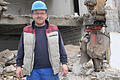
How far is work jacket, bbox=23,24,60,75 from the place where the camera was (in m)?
2.12

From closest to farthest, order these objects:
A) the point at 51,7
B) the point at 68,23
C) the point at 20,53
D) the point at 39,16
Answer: the point at 39,16 → the point at 20,53 → the point at 68,23 → the point at 51,7

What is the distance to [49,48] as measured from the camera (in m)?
2.12

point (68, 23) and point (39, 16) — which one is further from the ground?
point (39, 16)

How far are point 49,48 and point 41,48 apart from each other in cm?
10

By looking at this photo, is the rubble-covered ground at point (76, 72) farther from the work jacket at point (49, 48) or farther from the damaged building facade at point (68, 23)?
the work jacket at point (49, 48)

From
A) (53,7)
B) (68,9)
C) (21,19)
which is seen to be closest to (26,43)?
(21,19)

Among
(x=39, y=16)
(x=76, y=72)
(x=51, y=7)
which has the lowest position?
(x=76, y=72)

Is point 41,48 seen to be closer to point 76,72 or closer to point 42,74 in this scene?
point 42,74

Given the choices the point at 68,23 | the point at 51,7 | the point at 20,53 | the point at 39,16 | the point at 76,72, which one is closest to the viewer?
the point at 39,16

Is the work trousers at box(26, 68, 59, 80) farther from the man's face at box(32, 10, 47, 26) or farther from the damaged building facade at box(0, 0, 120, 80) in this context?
the damaged building facade at box(0, 0, 120, 80)

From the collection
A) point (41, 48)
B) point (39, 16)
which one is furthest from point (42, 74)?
point (39, 16)

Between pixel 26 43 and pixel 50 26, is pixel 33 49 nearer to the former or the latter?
pixel 26 43

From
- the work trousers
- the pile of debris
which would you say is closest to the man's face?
the work trousers

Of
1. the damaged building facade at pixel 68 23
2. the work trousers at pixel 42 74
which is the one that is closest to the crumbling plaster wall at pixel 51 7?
the damaged building facade at pixel 68 23
